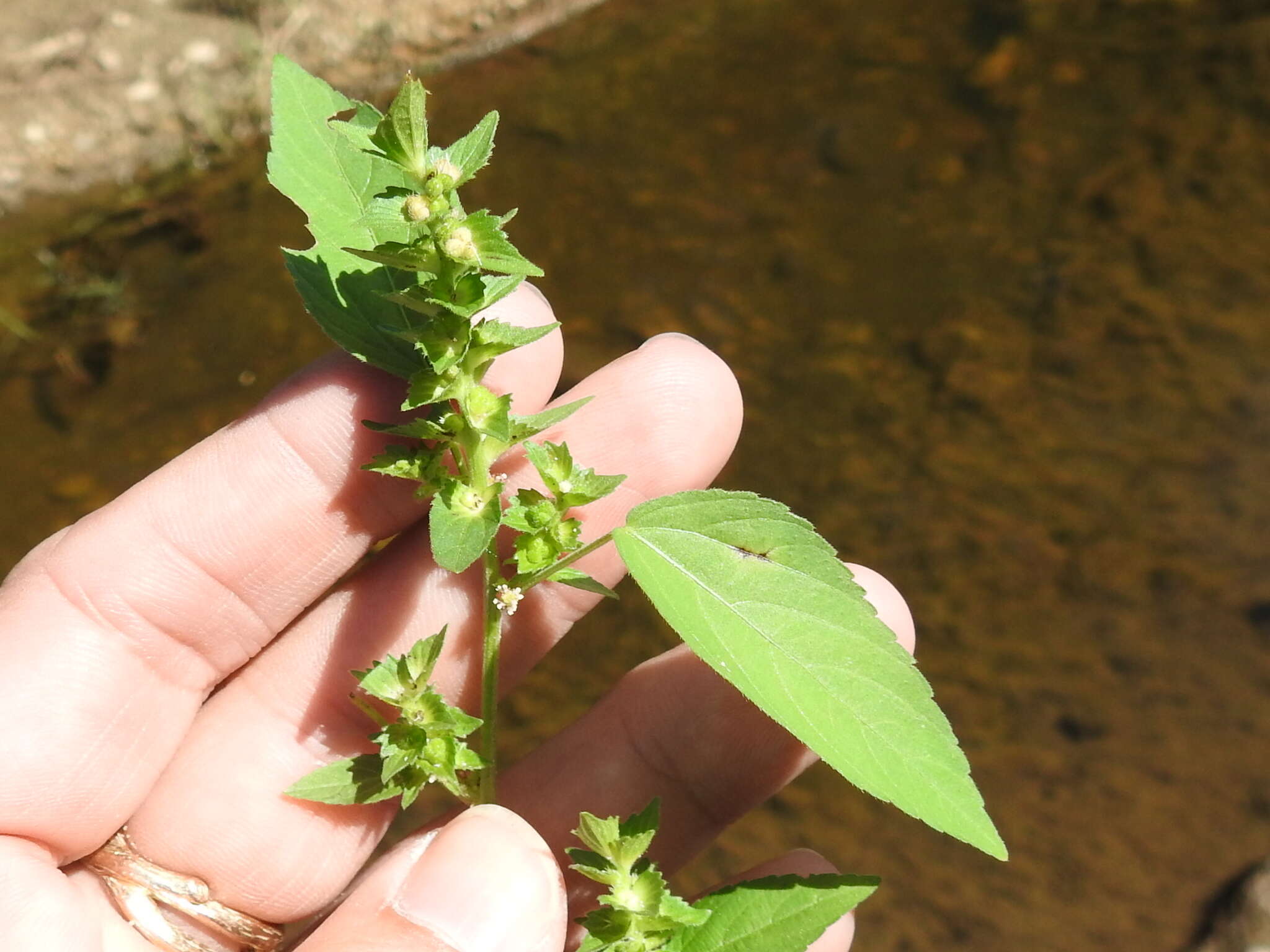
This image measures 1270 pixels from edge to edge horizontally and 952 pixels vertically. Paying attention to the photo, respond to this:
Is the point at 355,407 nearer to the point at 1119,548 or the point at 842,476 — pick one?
the point at 842,476

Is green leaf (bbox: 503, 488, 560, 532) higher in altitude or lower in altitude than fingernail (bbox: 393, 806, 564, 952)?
higher

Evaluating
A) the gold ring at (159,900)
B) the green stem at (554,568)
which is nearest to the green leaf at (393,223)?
the green stem at (554,568)

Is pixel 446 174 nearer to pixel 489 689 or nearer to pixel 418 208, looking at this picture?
pixel 418 208

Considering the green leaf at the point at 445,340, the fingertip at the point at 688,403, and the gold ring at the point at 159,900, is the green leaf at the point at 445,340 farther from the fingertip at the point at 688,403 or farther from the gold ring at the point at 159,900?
the gold ring at the point at 159,900

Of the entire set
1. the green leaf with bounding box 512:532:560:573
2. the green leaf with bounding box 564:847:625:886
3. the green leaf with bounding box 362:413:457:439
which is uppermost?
the green leaf with bounding box 362:413:457:439

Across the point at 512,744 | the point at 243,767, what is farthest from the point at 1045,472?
the point at 243,767

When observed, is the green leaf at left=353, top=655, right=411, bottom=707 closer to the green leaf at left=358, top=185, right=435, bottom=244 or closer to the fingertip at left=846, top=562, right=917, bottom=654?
the green leaf at left=358, top=185, right=435, bottom=244

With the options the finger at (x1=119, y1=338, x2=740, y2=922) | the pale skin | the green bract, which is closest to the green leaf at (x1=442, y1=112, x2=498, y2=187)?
the green bract
